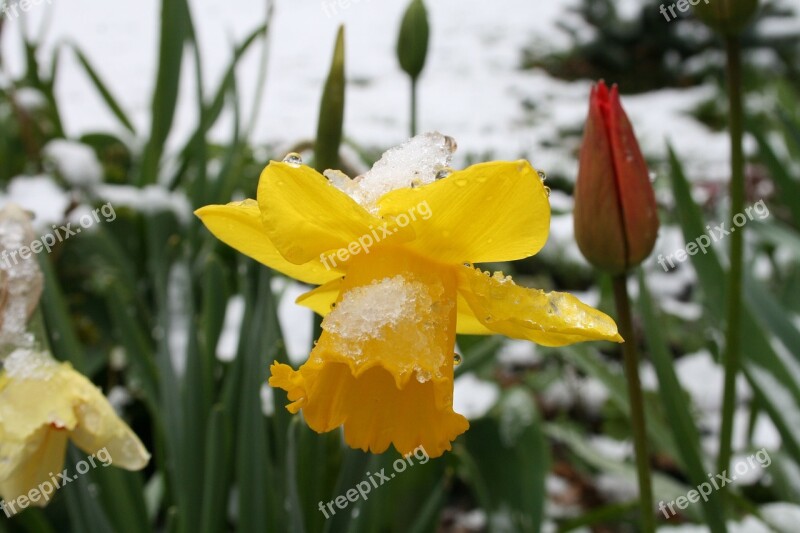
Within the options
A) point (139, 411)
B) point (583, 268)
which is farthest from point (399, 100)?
point (139, 411)

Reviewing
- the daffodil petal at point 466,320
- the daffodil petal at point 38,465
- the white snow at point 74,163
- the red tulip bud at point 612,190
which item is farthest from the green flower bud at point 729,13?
the white snow at point 74,163

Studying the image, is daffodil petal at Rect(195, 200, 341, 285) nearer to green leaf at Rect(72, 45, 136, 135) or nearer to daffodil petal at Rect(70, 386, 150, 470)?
daffodil petal at Rect(70, 386, 150, 470)

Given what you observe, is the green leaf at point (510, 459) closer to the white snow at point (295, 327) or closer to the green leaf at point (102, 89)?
the white snow at point (295, 327)

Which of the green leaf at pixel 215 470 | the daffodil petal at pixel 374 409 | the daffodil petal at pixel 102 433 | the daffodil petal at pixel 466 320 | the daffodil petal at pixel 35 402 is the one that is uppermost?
the daffodil petal at pixel 466 320

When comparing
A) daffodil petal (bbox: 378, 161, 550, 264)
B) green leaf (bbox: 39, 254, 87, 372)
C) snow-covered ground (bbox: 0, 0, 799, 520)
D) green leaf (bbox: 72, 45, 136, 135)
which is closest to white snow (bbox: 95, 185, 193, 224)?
snow-covered ground (bbox: 0, 0, 799, 520)

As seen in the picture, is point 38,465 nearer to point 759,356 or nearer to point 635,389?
point 635,389
